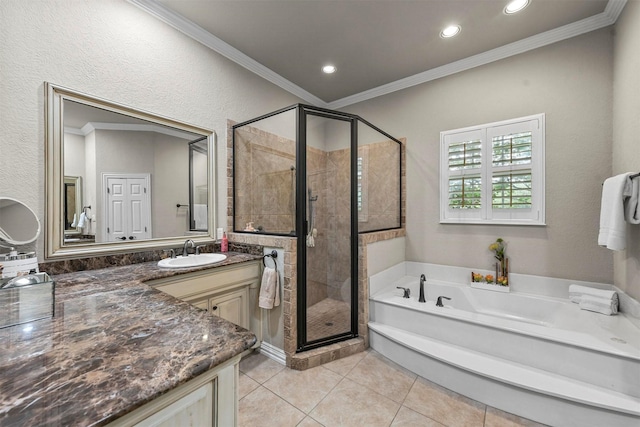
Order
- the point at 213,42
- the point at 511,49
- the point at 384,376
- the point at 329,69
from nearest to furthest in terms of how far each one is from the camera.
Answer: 1. the point at 384,376
2. the point at 213,42
3. the point at 511,49
4. the point at 329,69

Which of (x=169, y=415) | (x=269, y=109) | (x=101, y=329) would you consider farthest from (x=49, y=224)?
(x=269, y=109)

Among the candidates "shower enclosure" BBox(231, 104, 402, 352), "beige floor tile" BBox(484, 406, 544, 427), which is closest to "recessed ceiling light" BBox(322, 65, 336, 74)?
"shower enclosure" BBox(231, 104, 402, 352)

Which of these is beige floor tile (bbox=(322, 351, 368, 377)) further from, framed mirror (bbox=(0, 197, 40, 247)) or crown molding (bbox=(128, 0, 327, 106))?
crown molding (bbox=(128, 0, 327, 106))

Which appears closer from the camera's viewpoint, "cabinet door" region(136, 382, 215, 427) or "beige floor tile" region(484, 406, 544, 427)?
"cabinet door" region(136, 382, 215, 427)

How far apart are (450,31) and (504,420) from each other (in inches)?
118

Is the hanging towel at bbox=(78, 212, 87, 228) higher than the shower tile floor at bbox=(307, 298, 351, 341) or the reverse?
higher

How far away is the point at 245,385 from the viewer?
1.87 meters

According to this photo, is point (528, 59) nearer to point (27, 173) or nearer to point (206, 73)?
point (206, 73)

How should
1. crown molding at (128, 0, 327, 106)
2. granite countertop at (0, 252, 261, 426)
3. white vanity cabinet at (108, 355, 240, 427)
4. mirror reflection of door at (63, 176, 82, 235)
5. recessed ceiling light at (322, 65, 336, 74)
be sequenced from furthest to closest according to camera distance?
recessed ceiling light at (322, 65, 336, 74) → crown molding at (128, 0, 327, 106) → mirror reflection of door at (63, 176, 82, 235) → white vanity cabinet at (108, 355, 240, 427) → granite countertop at (0, 252, 261, 426)

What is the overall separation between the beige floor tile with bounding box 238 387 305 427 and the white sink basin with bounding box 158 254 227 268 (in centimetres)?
99

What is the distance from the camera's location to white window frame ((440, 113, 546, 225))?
2398mm

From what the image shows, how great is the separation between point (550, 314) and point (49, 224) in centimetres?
A: 381

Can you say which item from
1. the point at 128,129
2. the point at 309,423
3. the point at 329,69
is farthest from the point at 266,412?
the point at 329,69

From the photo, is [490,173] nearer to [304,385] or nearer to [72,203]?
[304,385]
